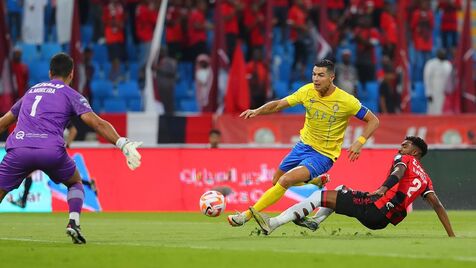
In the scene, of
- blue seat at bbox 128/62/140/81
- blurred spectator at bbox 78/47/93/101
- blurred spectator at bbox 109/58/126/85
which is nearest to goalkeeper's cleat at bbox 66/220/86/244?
blurred spectator at bbox 78/47/93/101

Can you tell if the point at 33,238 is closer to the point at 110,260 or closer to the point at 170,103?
the point at 110,260

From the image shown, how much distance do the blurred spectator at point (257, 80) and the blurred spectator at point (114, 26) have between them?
12.2 feet

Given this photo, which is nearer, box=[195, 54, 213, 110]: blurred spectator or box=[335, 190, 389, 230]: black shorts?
box=[335, 190, 389, 230]: black shorts

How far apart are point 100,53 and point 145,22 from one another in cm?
192

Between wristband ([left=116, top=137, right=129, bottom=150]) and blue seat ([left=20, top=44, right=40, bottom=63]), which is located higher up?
blue seat ([left=20, top=44, right=40, bottom=63])

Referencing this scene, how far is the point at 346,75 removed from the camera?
31.0 metres

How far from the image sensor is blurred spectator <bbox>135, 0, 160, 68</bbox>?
3184 centimetres

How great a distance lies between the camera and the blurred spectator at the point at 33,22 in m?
30.2

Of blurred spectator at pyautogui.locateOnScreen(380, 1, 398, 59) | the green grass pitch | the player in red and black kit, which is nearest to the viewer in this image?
the green grass pitch

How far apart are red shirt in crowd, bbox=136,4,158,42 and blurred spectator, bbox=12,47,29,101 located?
3414mm

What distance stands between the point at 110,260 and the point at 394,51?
22097mm

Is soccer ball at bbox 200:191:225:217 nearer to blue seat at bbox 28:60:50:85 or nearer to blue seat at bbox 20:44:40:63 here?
blue seat at bbox 28:60:50:85

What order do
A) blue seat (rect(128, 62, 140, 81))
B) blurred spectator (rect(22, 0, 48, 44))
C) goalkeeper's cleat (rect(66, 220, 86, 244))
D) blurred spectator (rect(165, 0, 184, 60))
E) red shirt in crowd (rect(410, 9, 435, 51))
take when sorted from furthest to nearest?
1. red shirt in crowd (rect(410, 9, 435, 51))
2. blue seat (rect(128, 62, 140, 81))
3. blurred spectator (rect(165, 0, 184, 60))
4. blurred spectator (rect(22, 0, 48, 44))
5. goalkeeper's cleat (rect(66, 220, 86, 244))

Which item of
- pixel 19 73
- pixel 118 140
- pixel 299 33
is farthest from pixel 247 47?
pixel 118 140
